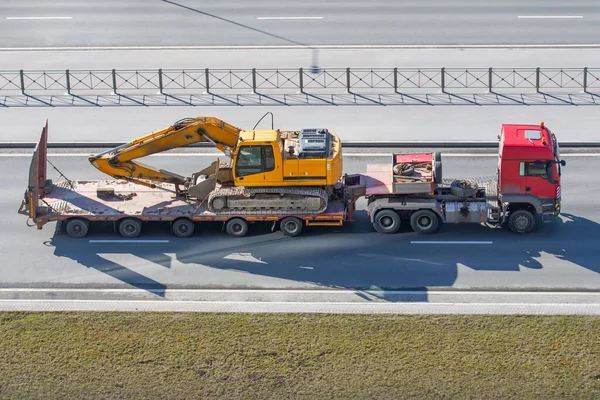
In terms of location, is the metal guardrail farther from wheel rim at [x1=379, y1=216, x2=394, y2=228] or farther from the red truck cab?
wheel rim at [x1=379, y1=216, x2=394, y2=228]

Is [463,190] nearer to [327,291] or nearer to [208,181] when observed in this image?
[327,291]

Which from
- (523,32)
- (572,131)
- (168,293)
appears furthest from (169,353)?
(523,32)

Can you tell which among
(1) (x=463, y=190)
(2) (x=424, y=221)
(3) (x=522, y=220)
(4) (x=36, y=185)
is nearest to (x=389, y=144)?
(1) (x=463, y=190)

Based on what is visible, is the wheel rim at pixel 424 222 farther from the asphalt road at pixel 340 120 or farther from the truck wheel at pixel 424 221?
the asphalt road at pixel 340 120

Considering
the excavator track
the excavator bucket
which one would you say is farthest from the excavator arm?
the excavator track

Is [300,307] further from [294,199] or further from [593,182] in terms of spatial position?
[593,182]

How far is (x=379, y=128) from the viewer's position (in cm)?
3472

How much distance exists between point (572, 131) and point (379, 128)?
264 inches

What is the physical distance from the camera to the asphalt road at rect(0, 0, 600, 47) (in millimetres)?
42750

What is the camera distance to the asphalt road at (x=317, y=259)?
80.6 feet

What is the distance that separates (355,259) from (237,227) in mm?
3505

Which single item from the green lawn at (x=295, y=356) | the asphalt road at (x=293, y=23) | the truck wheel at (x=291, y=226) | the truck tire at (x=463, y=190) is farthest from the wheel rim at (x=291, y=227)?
the asphalt road at (x=293, y=23)

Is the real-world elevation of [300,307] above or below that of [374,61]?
below

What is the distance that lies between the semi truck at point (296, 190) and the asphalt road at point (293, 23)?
16.1 m
